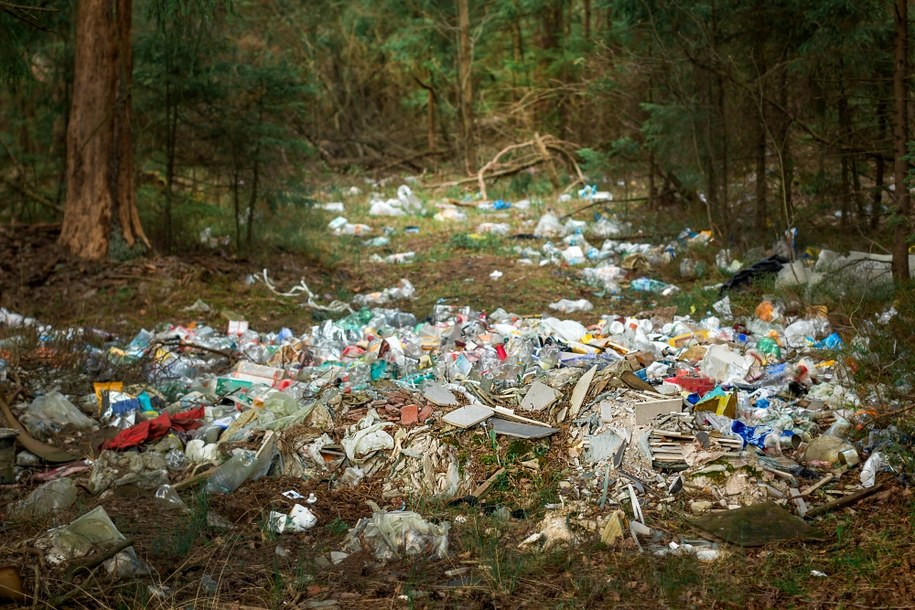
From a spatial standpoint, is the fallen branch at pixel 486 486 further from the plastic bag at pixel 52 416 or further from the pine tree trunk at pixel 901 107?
the pine tree trunk at pixel 901 107

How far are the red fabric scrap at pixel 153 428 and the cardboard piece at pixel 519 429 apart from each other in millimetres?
1874

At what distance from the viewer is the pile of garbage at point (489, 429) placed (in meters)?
4.20

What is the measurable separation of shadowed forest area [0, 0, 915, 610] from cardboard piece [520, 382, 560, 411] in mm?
19

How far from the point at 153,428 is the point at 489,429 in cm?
201

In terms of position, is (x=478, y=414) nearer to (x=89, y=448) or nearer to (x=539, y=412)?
(x=539, y=412)

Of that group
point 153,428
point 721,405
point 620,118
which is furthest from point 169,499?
point 620,118

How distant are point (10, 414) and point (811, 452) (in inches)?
178

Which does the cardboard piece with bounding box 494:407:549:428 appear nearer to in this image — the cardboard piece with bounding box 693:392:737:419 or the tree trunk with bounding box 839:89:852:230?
the cardboard piece with bounding box 693:392:737:419

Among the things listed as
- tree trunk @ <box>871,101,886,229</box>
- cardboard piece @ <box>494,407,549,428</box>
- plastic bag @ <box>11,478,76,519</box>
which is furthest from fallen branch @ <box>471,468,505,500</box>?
tree trunk @ <box>871,101,886,229</box>

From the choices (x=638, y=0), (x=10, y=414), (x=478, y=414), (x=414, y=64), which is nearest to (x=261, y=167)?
(x=638, y=0)

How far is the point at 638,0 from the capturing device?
958 cm

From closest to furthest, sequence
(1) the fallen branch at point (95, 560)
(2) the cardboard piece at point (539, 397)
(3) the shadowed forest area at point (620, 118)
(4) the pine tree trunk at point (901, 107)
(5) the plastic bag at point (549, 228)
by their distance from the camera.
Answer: (1) the fallen branch at point (95, 560) < (2) the cardboard piece at point (539, 397) < (4) the pine tree trunk at point (901, 107) < (3) the shadowed forest area at point (620, 118) < (5) the plastic bag at point (549, 228)

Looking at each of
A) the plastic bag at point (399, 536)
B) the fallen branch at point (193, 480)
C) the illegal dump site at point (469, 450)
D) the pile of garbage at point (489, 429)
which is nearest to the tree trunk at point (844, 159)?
the illegal dump site at point (469, 450)

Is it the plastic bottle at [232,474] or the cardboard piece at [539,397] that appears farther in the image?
the cardboard piece at [539,397]
